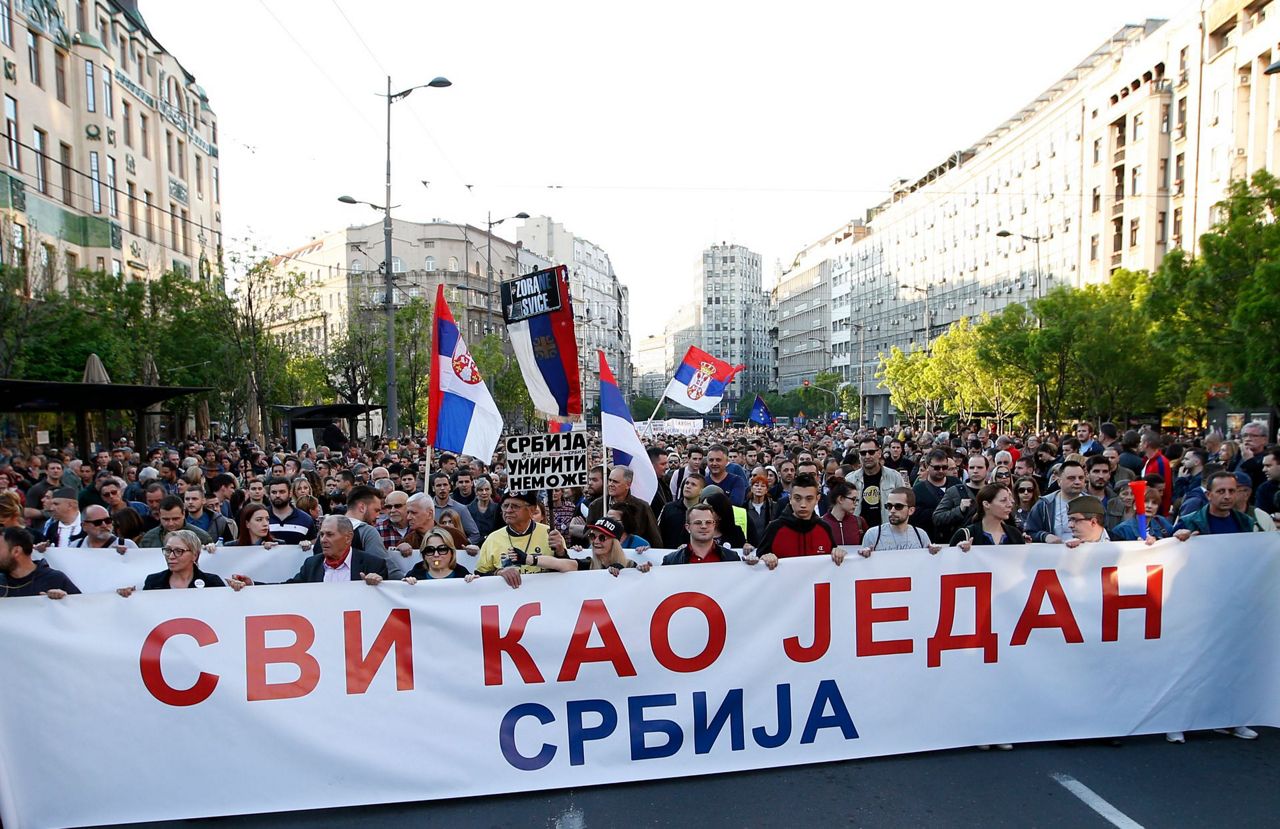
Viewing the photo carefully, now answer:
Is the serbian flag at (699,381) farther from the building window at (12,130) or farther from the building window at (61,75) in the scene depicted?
the building window at (61,75)

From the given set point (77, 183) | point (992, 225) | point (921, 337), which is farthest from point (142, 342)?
point (921, 337)

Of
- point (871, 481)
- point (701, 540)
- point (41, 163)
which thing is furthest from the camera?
point (41, 163)

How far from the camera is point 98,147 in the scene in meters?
36.6

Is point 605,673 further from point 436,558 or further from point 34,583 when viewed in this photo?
point 34,583

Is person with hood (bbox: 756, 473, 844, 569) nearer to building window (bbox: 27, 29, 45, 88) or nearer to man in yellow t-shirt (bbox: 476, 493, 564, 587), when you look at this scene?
man in yellow t-shirt (bbox: 476, 493, 564, 587)

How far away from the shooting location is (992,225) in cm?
6681

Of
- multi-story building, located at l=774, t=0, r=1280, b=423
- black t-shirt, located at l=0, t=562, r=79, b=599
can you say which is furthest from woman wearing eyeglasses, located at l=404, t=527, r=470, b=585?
multi-story building, located at l=774, t=0, r=1280, b=423

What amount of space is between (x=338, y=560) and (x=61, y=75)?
38.4m

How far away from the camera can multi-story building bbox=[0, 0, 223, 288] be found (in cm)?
3081

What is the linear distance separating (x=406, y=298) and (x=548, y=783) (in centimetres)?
7620

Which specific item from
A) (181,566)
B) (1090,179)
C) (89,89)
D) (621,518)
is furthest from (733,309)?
(181,566)

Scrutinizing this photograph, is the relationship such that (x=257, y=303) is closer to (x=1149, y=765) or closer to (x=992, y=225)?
(x=1149, y=765)

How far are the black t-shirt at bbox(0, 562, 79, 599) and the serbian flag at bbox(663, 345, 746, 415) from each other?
996 centimetres

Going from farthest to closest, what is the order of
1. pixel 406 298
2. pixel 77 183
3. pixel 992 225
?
1. pixel 406 298
2. pixel 992 225
3. pixel 77 183
